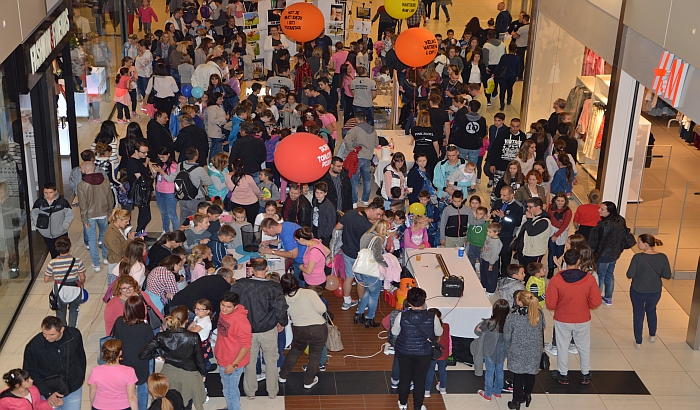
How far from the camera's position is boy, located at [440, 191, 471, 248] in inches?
398

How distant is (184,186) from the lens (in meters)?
10.7

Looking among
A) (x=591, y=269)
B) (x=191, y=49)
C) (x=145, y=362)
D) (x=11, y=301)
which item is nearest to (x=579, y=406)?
A: (x=591, y=269)

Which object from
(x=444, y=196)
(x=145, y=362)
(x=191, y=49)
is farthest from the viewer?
(x=191, y=49)

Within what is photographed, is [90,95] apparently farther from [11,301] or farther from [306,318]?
[306,318]

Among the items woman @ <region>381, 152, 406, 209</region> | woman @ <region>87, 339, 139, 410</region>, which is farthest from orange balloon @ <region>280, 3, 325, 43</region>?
woman @ <region>87, 339, 139, 410</region>

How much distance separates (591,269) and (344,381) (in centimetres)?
289

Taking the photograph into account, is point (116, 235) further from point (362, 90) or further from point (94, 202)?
point (362, 90)

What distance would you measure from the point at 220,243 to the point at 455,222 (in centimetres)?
288

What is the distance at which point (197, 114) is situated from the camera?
1356 centimetres

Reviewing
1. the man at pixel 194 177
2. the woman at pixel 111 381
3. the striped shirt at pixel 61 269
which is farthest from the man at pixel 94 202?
the woman at pixel 111 381

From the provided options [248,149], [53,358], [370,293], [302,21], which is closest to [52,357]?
[53,358]

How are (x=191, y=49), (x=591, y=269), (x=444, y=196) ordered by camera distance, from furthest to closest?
(x=191, y=49)
(x=444, y=196)
(x=591, y=269)

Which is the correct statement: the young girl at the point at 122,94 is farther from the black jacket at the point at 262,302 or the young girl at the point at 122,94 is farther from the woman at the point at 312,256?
the black jacket at the point at 262,302

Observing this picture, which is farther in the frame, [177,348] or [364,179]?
[364,179]
